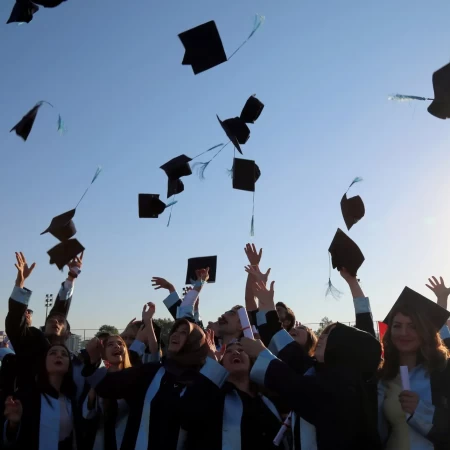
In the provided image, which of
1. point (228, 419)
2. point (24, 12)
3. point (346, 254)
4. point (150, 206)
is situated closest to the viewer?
point (228, 419)

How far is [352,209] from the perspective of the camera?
22.0 ft

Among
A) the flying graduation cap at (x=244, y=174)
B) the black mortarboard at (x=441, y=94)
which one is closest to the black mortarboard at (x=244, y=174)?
the flying graduation cap at (x=244, y=174)

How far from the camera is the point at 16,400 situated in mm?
4352

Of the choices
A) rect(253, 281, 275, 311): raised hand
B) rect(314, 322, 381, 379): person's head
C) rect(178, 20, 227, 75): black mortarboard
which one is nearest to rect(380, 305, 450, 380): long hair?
rect(314, 322, 381, 379): person's head

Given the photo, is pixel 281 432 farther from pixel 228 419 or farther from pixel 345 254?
pixel 345 254

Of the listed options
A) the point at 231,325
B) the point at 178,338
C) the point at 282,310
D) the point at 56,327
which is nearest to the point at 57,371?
the point at 56,327

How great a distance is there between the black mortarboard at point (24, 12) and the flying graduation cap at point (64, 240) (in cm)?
236

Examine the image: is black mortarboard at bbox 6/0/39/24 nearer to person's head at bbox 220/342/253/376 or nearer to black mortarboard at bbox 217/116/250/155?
black mortarboard at bbox 217/116/250/155

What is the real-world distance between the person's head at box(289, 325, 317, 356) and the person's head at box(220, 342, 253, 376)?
1.10 metres

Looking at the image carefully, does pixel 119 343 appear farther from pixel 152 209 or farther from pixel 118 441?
pixel 152 209

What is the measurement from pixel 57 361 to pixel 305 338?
2180 millimetres

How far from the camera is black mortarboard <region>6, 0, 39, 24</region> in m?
6.32

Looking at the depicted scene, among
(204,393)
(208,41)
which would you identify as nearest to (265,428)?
(204,393)

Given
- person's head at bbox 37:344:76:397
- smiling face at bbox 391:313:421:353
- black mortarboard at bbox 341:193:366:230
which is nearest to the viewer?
smiling face at bbox 391:313:421:353
